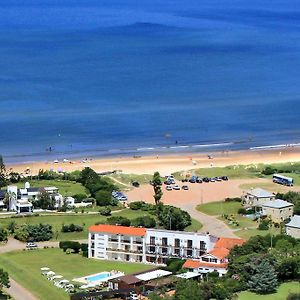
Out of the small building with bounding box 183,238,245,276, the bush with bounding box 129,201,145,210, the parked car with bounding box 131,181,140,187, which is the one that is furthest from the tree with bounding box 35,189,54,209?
the small building with bounding box 183,238,245,276

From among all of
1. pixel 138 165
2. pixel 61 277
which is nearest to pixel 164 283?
pixel 61 277

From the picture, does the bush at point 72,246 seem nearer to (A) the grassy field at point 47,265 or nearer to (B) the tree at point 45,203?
(A) the grassy field at point 47,265

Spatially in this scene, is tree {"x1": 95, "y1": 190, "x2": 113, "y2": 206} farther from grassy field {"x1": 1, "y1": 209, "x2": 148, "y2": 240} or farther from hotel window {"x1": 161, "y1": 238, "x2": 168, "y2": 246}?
hotel window {"x1": 161, "y1": 238, "x2": 168, "y2": 246}

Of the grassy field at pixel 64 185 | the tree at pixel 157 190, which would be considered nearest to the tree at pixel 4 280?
the tree at pixel 157 190

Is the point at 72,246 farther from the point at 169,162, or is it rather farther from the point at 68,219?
the point at 169,162

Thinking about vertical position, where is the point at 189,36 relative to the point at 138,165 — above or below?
above

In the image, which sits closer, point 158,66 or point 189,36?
point 158,66

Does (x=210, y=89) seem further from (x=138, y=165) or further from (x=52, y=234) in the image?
(x=52, y=234)

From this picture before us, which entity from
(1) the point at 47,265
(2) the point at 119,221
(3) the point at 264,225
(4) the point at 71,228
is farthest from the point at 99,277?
(3) the point at 264,225
